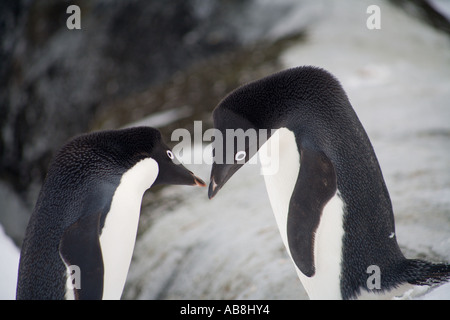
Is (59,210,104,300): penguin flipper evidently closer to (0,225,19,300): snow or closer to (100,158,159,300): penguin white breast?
(100,158,159,300): penguin white breast

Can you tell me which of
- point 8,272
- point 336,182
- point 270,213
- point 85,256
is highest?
point 336,182

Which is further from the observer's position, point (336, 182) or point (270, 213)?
point (270, 213)

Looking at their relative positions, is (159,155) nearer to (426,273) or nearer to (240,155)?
(240,155)

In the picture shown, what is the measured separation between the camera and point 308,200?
6.72ft

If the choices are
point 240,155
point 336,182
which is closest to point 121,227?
point 240,155

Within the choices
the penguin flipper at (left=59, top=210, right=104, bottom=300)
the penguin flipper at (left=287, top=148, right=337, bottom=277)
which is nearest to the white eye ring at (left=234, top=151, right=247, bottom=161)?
the penguin flipper at (left=287, top=148, right=337, bottom=277)

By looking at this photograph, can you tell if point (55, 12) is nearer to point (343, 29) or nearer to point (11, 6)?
point (11, 6)

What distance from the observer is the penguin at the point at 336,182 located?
2.10m

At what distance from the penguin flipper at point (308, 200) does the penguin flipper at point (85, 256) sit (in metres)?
0.67

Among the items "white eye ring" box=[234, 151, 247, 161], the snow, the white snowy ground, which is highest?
"white eye ring" box=[234, 151, 247, 161]

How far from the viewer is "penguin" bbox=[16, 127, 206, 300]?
2.08 meters

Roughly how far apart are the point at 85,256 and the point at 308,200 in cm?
78

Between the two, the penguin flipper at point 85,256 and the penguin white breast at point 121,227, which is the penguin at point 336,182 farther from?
the penguin flipper at point 85,256

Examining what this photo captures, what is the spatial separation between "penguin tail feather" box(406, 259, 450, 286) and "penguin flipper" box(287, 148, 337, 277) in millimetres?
363
